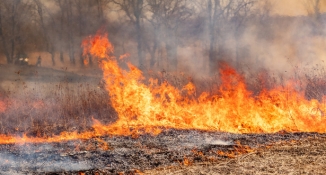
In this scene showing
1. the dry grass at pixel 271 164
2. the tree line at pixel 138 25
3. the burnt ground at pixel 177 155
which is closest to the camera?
the dry grass at pixel 271 164

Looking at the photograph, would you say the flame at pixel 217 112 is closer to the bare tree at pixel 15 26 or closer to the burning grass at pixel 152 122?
the burning grass at pixel 152 122

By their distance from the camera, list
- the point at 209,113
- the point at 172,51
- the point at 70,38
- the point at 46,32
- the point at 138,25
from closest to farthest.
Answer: the point at 209,113 < the point at 138,25 < the point at 46,32 < the point at 172,51 < the point at 70,38

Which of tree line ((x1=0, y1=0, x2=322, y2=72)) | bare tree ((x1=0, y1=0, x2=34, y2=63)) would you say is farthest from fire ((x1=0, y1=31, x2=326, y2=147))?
bare tree ((x1=0, y1=0, x2=34, y2=63))

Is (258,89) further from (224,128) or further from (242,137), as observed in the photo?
(242,137)

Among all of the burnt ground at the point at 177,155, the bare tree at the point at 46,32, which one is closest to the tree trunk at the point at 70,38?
the bare tree at the point at 46,32

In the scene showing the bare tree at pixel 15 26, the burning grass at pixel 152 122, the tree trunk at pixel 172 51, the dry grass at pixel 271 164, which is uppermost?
the bare tree at pixel 15 26

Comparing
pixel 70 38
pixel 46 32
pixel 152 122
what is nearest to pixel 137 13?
pixel 70 38

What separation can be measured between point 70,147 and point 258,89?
8.63 metres

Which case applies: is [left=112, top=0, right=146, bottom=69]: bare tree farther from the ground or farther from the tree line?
the ground

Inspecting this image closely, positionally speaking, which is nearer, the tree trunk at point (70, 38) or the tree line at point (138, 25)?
the tree line at point (138, 25)

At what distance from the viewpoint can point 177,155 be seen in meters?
7.97

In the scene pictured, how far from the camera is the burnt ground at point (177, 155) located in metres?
7.01

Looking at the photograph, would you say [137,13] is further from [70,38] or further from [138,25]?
[70,38]

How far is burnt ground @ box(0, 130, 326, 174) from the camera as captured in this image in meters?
7.01
